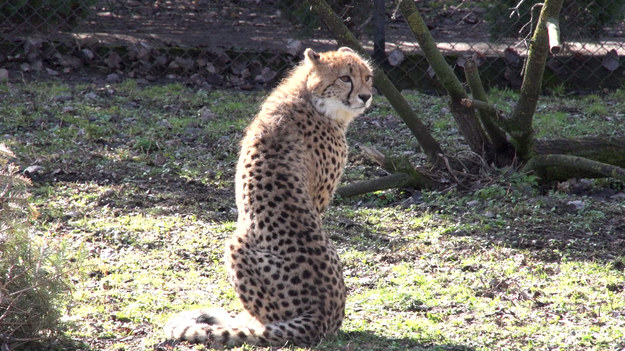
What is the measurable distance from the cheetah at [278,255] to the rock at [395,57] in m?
4.33

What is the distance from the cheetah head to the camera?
4.03m

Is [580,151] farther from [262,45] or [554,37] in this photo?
[262,45]

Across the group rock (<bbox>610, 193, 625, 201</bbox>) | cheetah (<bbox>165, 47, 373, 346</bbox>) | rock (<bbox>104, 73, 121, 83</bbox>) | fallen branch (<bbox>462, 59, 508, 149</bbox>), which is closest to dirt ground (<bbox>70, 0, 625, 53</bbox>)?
rock (<bbox>104, 73, 121, 83</bbox>)

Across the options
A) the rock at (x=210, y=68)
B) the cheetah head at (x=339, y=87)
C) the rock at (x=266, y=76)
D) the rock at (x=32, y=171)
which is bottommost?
the rock at (x=210, y=68)

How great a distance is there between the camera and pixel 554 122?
6934mm

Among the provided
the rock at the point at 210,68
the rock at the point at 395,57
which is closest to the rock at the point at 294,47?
the rock at the point at 210,68

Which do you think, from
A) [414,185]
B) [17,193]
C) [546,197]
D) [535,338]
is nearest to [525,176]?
[546,197]

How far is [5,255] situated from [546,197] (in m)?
3.27

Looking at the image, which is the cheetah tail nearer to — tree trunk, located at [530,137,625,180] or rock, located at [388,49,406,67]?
tree trunk, located at [530,137,625,180]

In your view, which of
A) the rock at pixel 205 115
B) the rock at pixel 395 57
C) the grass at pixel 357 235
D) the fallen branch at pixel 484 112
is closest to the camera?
the grass at pixel 357 235

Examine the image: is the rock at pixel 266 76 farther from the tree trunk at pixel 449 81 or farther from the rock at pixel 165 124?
the tree trunk at pixel 449 81

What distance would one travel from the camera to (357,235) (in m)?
4.70

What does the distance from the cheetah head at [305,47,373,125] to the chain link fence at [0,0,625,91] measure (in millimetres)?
3872

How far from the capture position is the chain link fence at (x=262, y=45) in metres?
7.92
